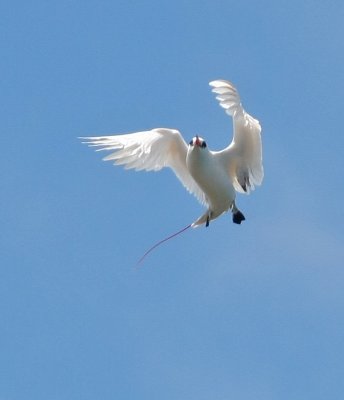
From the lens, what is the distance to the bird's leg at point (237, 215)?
65375mm

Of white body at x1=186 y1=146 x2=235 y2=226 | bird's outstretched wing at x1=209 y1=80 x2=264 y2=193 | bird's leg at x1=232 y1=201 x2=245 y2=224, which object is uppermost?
bird's outstretched wing at x1=209 y1=80 x2=264 y2=193

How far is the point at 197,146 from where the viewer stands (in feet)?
208

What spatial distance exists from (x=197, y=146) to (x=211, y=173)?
0.73 meters

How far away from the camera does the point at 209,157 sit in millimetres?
63938

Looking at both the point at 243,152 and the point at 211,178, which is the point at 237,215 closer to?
the point at 243,152

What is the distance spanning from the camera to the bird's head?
63469mm

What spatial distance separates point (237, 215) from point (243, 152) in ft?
4.88

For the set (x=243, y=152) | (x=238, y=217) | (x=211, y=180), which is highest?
(x=243, y=152)

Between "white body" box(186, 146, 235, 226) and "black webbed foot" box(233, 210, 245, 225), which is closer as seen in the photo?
"white body" box(186, 146, 235, 226)

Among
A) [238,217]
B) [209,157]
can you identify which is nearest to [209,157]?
[209,157]

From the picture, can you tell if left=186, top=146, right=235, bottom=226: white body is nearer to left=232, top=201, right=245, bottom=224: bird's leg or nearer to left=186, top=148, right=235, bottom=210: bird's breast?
left=186, top=148, right=235, bottom=210: bird's breast

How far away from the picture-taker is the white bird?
2505 inches

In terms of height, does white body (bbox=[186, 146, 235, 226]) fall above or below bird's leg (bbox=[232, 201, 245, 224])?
below

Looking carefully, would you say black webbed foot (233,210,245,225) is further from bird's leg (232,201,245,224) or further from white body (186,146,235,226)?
white body (186,146,235,226)
